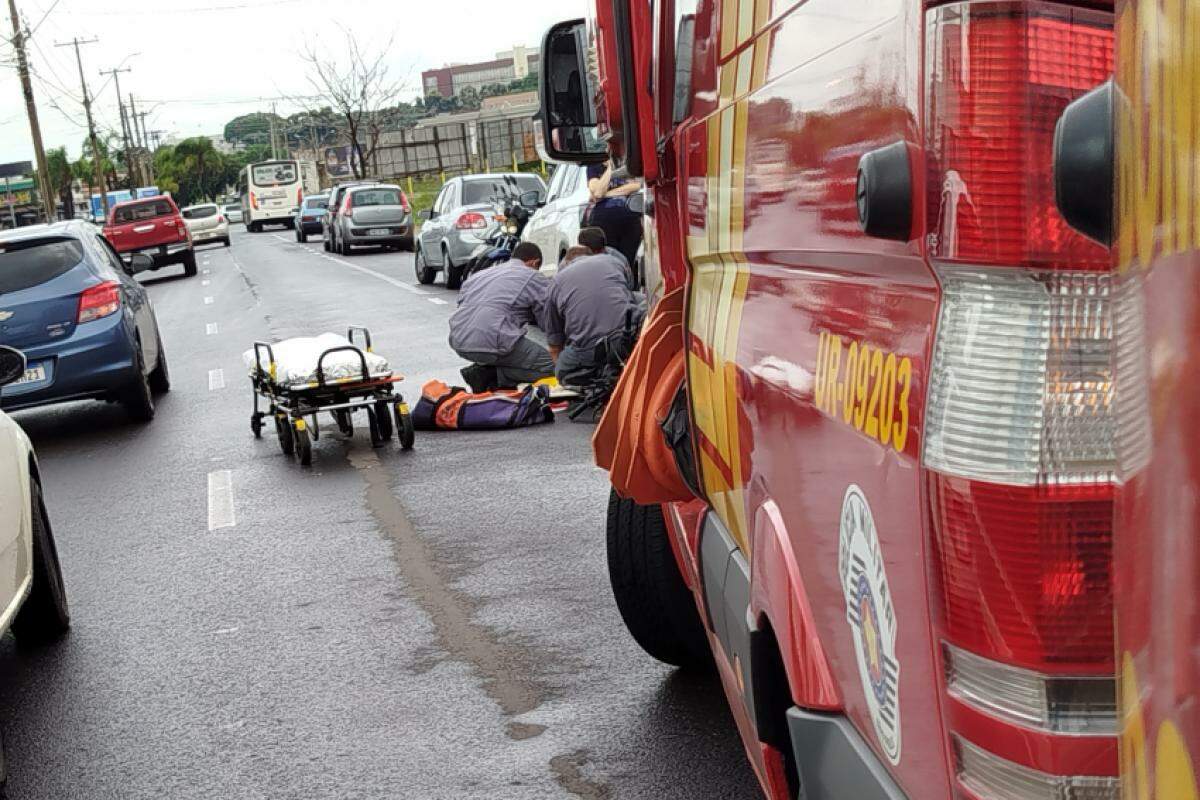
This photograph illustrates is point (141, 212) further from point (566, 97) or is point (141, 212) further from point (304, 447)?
point (566, 97)

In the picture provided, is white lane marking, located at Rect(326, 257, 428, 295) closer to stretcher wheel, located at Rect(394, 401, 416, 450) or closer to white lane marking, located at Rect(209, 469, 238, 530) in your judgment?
stretcher wheel, located at Rect(394, 401, 416, 450)

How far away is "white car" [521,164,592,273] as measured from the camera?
1686cm

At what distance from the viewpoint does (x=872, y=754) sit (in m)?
2.07

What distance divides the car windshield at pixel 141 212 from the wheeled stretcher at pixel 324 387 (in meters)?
30.7

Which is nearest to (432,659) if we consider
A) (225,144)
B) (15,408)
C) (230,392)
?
(15,408)

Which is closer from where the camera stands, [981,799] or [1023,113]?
[1023,113]

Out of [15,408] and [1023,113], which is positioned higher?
[1023,113]

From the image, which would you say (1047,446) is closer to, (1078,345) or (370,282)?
(1078,345)

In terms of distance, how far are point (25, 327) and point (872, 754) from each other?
11.0 m

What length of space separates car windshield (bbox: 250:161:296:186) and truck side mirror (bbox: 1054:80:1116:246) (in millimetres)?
69002

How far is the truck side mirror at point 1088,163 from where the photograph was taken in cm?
129

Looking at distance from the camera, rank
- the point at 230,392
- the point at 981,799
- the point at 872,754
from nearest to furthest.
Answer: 1. the point at 981,799
2. the point at 872,754
3. the point at 230,392

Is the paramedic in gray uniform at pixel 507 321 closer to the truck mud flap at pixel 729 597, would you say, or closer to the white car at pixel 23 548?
the white car at pixel 23 548

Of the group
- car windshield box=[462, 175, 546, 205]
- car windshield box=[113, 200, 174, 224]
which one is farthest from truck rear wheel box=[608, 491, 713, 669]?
car windshield box=[113, 200, 174, 224]
